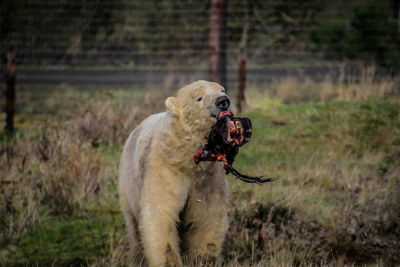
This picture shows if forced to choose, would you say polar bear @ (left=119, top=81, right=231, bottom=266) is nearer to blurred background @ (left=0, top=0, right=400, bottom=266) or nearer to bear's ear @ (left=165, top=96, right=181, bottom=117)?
bear's ear @ (left=165, top=96, right=181, bottom=117)

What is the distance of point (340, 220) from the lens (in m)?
4.80

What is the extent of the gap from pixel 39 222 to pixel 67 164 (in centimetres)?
83

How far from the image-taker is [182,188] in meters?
3.20

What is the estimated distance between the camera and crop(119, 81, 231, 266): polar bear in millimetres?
3113

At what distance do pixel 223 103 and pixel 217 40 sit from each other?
6.96 metres

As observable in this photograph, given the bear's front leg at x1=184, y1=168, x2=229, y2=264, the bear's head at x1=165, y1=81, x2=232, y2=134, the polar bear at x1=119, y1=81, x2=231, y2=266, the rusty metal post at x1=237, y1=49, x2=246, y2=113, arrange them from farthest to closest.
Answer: the rusty metal post at x1=237, y1=49, x2=246, y2=113 < the bear's front leg at x1=184, y1=168, x2=229, y2=264 < the polar bear at x1=119, y1=81, x2=231, y2=266 < the bear's head at x1=165, y1=81, x2=232, y2=134

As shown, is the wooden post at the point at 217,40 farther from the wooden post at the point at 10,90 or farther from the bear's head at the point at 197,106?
the bear's head at the point at 197,106

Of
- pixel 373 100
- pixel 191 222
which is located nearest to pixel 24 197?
pixel 191 222

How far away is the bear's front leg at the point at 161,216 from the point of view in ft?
10.3

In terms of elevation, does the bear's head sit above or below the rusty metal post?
above

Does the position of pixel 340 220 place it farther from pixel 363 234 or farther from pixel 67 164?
pixel 67 164

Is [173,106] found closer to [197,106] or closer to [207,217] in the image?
[197,106]

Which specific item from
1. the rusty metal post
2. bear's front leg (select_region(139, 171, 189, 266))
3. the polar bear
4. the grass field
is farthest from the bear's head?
the rusty metal post

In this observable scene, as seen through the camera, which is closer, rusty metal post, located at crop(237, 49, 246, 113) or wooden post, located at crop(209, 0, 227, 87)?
rusty metal post, located at crop(237, 49, 246, 113)
